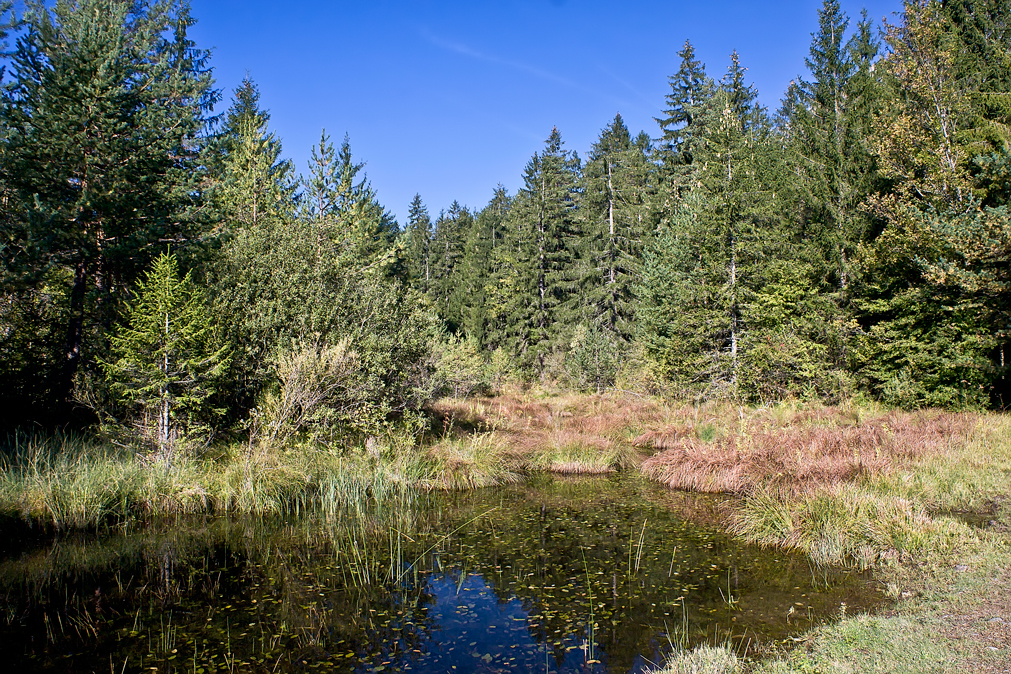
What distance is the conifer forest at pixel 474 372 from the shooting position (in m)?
10.3

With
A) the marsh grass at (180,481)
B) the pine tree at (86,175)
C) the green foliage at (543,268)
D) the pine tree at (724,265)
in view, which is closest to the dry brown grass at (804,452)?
the marsh grass at (180,481)

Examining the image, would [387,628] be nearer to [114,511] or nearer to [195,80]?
[114,511]

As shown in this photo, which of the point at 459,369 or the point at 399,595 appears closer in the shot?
the point at 399,595

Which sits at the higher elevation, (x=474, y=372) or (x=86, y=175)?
(x=86, y=175)

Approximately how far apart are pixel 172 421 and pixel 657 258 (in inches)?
944

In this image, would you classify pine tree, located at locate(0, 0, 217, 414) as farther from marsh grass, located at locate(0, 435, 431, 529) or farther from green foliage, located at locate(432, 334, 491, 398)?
green foliage, located at locate(432, 334, 491, 398)

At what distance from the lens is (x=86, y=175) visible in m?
13.7

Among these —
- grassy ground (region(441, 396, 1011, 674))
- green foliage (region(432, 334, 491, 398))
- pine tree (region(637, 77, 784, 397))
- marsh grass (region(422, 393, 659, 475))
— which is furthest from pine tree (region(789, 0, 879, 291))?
green foliage (region(432, 334, 491, 398))

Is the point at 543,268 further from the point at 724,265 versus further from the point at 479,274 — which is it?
the point at 724,265

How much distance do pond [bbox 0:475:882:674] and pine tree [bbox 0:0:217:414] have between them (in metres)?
7.23

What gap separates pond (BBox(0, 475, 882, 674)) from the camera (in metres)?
5.89

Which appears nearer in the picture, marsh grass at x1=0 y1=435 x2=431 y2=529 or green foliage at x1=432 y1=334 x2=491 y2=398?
marsh grass at x1=0 y1=435 x2=431 y2=529

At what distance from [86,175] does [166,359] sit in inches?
229

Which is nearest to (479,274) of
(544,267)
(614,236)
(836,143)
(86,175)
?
(544,267)
